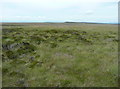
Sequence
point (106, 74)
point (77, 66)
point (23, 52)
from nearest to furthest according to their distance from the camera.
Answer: point (106, 74)
point (77, 66)
point (23, 52)

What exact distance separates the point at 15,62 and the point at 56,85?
4494mm

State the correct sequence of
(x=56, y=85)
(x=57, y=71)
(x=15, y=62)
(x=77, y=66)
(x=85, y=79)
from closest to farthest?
(x=56, y=85), (x=85, y=79), (x=57, y=71), (x=77, y=66), (x=15, y=62)

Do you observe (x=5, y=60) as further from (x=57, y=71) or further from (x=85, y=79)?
(x=85, y=79)

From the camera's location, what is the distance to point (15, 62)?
8969 mm

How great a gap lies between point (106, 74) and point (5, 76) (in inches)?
223

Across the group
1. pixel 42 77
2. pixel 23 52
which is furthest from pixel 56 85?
pixel 23 52

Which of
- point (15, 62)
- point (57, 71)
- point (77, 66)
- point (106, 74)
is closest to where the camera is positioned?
point (106, 74)

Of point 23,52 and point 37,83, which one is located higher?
point 23,52

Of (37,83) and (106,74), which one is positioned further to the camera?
(106,74)

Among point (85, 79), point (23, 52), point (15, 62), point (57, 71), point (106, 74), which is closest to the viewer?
point (85, 79)

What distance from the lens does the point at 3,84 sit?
6031 millimetres

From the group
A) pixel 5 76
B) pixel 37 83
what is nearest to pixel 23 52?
pixel 5 76

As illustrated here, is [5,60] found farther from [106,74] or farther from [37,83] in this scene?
[106,74]

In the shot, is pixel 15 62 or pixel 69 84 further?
pixel 15 62
